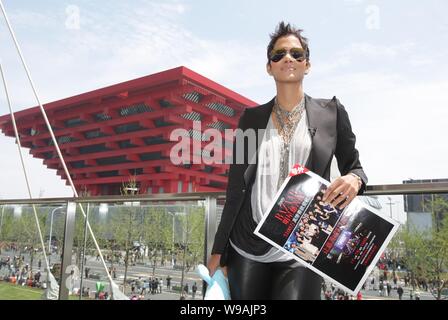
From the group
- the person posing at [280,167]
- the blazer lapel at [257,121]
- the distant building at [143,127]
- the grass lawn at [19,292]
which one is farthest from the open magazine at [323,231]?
the distant building at [143,127]

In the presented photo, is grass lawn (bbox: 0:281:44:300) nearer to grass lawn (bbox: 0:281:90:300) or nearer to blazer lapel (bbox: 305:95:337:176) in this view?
grass lawn (bbox: 0:281:90:300)

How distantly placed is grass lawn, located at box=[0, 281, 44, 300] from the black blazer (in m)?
2.44

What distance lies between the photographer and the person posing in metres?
1.43

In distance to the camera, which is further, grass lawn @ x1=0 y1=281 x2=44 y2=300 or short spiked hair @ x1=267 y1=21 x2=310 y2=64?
grass lawn @ x1=0 y1=281 x2=44 y2=300

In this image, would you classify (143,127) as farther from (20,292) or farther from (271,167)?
(271,167)

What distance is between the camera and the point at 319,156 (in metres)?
1.47

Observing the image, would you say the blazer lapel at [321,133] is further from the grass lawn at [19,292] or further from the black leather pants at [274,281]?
the grass lawn at [19,292]

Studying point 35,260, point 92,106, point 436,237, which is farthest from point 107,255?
point 92,106

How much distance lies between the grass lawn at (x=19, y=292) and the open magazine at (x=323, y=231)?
8.78ft

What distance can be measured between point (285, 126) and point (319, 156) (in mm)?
201

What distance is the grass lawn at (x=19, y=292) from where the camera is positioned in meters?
3.60

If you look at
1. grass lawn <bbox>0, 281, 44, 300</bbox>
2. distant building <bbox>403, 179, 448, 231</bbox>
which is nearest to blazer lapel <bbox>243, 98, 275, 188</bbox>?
distant building <bbox>403, 179, 448, 231</bbox>

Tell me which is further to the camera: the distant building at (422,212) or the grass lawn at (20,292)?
the grass lawn at (20,292)

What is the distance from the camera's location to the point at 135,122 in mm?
38469
